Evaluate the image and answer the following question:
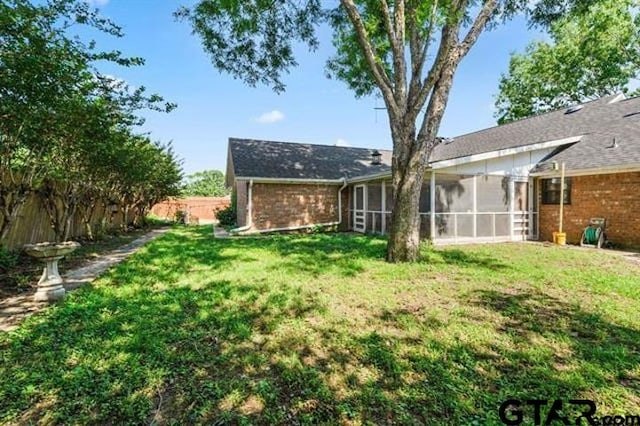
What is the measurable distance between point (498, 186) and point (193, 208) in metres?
20.4

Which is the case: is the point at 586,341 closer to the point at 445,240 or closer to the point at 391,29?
the point at 391,29

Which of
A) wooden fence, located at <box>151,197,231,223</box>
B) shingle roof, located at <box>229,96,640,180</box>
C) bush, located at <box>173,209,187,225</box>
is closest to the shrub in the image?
shingle roof, located at <box>229,96,640,180</box>

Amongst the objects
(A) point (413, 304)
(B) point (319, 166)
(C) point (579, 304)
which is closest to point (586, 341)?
(C) point (579, 304)

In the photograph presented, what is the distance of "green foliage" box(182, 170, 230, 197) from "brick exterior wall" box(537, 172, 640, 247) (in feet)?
120

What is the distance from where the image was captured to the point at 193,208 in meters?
24.3

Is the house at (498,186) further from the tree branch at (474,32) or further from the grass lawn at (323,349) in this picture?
the grass lawn at (323,349)

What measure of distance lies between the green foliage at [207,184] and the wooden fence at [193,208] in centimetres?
1673

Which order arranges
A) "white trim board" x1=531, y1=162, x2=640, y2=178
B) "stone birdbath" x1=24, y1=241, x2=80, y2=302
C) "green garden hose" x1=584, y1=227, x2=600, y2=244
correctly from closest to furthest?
1. "stone birdbath" x1=24, y1=241, x2=80, y2=302
2. "white trim board" x1=531, y1=162, x2=640, y2=178
3. "green garden hose" x1=584, y1=227, x2=600, y2=244

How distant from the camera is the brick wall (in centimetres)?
1334

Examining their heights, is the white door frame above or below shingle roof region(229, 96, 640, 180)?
below

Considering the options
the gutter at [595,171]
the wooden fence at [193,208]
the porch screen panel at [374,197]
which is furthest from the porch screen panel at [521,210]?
the wooden fence at [193,208]

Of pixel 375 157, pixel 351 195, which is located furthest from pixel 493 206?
pixel 375 157

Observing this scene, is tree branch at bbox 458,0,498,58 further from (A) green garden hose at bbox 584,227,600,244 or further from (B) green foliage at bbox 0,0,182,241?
(A) green garden hose at bbox 584,227,600,244

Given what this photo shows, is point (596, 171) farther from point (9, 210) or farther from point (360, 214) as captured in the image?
point (9, 210)
